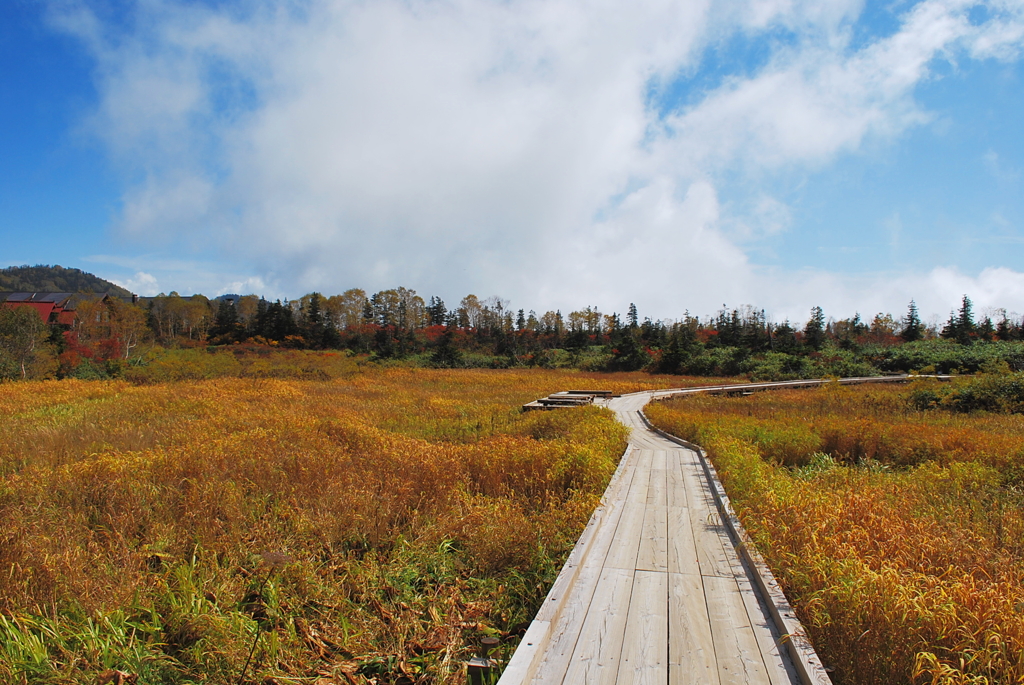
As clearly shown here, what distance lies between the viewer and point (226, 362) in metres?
30.8

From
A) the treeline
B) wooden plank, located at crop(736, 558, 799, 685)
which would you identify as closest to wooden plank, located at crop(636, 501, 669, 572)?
wooden plank, located at crop(736, 558, 799, 685)

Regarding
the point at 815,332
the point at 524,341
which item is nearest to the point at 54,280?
the point at 524,341

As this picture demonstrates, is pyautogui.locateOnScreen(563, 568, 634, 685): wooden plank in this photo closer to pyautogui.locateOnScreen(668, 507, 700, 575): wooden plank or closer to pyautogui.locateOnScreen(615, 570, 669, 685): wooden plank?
pyautogui.locateOnScreen(615, 570, 669, 685): wooden plank

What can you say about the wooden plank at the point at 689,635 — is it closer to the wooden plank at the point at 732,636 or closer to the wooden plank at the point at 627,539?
the wooden plank at the point at 732,636

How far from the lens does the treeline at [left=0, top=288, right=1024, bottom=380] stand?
34.8 meters

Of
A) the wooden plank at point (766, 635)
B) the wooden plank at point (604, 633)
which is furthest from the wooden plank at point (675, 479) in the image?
the wooden plank at point (604, 633)

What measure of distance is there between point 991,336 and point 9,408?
74.5 m

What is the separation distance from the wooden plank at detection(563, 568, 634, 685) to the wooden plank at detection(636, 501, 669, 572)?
0.99 feet

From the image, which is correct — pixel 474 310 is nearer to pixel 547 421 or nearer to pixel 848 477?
pixel 547 421

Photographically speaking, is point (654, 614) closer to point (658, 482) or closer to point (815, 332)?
point (658, 482)

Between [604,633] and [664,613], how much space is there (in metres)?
0.56

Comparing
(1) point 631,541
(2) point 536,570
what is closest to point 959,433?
(1) point 631,541

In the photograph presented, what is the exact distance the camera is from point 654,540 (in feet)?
16.2

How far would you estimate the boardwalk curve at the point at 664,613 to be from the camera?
2.82 metres
